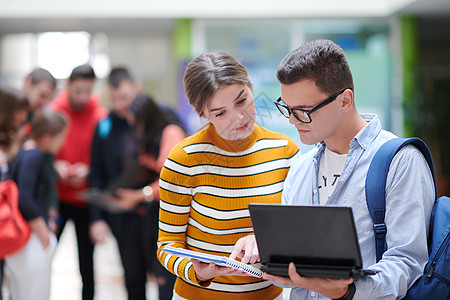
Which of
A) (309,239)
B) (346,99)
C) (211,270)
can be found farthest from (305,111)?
(211,270)

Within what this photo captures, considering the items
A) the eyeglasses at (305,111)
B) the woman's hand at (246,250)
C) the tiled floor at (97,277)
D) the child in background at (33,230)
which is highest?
the eyeglasses at (305,111)

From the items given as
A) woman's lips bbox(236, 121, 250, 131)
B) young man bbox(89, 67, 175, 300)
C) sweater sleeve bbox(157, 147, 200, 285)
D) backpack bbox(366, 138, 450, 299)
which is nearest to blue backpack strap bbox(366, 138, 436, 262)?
backpack bbox(366, 138, 450, 299)

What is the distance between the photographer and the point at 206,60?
1993mm

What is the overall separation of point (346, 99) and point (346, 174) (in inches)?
8.4

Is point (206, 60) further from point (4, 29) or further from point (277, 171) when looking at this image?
point (4, 29)

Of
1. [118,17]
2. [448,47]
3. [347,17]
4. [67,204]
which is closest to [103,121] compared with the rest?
[67,204]

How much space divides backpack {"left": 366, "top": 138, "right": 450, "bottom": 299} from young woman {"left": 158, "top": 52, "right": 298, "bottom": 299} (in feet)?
1.46

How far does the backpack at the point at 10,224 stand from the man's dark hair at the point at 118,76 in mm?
1166

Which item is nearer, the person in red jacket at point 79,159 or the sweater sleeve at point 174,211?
the sweater sleeve at point 174,211

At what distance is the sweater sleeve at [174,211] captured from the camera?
6.41 feet

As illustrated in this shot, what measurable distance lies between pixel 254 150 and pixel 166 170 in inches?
12.3

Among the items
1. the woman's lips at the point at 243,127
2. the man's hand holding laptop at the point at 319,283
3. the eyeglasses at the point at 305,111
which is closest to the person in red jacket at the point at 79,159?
the woman's lips at the point at 243,127

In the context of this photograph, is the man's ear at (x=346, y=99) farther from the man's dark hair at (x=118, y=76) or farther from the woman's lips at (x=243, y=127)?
the man's dark hair at (x=118, y=76)

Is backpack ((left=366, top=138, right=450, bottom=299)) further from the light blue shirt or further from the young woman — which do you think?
the young woman
